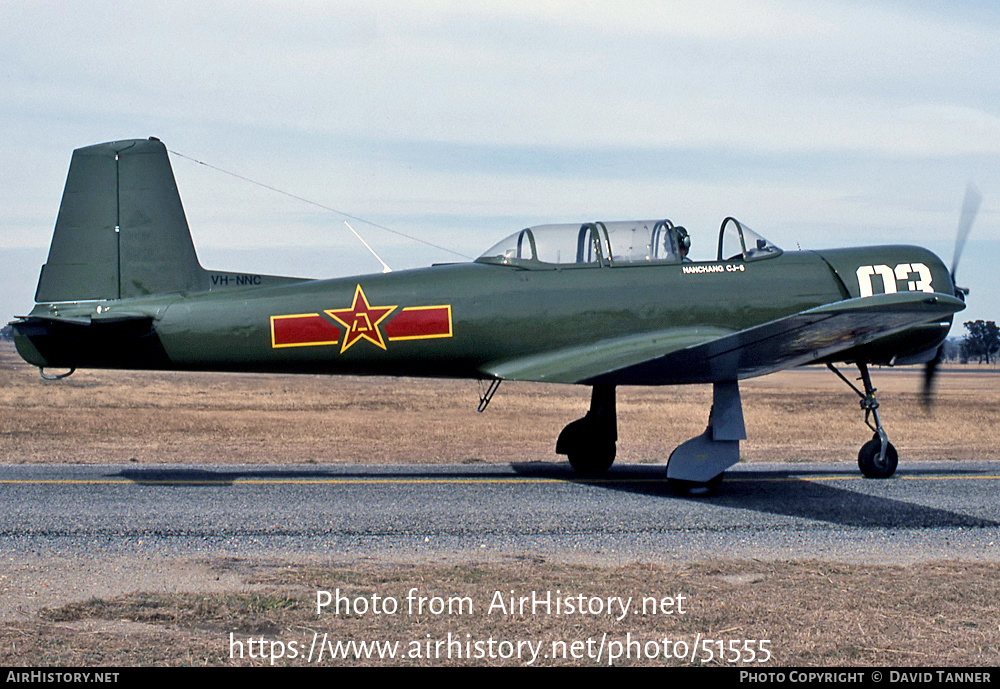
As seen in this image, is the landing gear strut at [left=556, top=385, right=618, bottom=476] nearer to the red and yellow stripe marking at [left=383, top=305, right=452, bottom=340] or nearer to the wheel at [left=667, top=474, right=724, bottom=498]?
the wheel at [left=667, top=474, right=724, bottom=498]

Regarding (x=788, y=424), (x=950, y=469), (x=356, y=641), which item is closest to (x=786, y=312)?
(x=950, y=469)

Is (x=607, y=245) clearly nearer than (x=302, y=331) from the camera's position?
No

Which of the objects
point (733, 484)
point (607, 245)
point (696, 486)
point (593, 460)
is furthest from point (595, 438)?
point (607, 245)

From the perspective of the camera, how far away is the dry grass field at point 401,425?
707 inches

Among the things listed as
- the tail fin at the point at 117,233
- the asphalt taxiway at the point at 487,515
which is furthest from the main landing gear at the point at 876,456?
the tail fin at the point at 117,233

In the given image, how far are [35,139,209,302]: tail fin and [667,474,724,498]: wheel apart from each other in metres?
6.16

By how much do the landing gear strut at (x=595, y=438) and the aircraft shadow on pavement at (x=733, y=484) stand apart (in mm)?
215

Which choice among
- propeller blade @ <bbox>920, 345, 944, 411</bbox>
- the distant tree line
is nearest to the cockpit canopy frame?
propeller blade @ <bbox>920, 345, 944, 411</bbox>

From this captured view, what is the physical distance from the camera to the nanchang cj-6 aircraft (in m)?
11.9

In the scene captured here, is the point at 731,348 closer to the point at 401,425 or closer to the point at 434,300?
the point at 434,300

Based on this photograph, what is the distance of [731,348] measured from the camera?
33.9ft

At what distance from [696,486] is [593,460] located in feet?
8.17

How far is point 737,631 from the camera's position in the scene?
601 cm

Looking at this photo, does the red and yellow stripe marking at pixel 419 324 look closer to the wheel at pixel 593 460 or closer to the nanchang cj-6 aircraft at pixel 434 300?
the nanchang cj-6 aircraft at pixel 434 300
